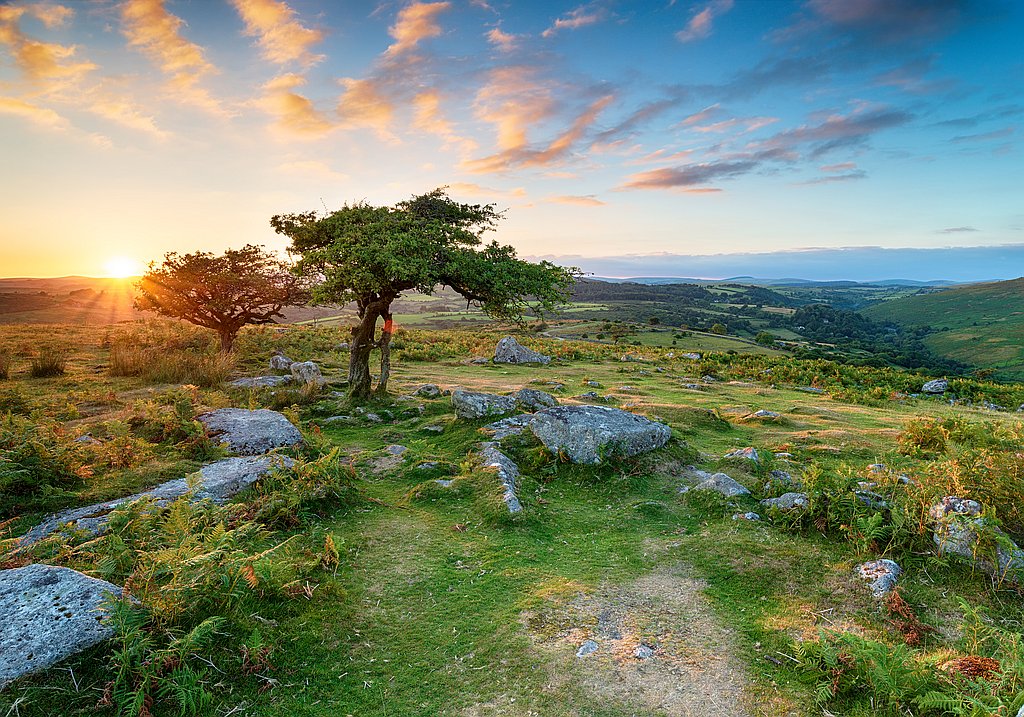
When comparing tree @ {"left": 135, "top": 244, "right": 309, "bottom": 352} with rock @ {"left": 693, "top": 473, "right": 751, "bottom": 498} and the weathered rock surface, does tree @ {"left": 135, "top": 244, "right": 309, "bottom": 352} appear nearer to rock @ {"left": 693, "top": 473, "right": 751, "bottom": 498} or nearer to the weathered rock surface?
the weathered rock surface

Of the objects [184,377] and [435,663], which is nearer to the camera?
[435,663]

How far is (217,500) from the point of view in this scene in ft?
28.6

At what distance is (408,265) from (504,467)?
25.2ft

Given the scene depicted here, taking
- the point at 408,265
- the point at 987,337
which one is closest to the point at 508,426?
the point at 408,265

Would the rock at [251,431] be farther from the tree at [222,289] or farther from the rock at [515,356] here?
the rock at [515,356]

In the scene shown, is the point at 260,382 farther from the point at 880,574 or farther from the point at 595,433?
the point at 880,574

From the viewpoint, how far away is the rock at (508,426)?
542 inches

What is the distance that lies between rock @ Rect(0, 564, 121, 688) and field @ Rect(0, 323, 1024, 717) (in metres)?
0.19

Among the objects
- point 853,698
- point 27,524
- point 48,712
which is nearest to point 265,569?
point 48,712

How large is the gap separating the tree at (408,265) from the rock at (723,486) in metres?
7.79

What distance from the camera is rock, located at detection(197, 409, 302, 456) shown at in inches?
459

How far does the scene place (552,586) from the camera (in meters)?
7.39

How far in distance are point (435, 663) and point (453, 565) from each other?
2.23 metres

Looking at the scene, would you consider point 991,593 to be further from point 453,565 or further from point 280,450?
point 280,450
